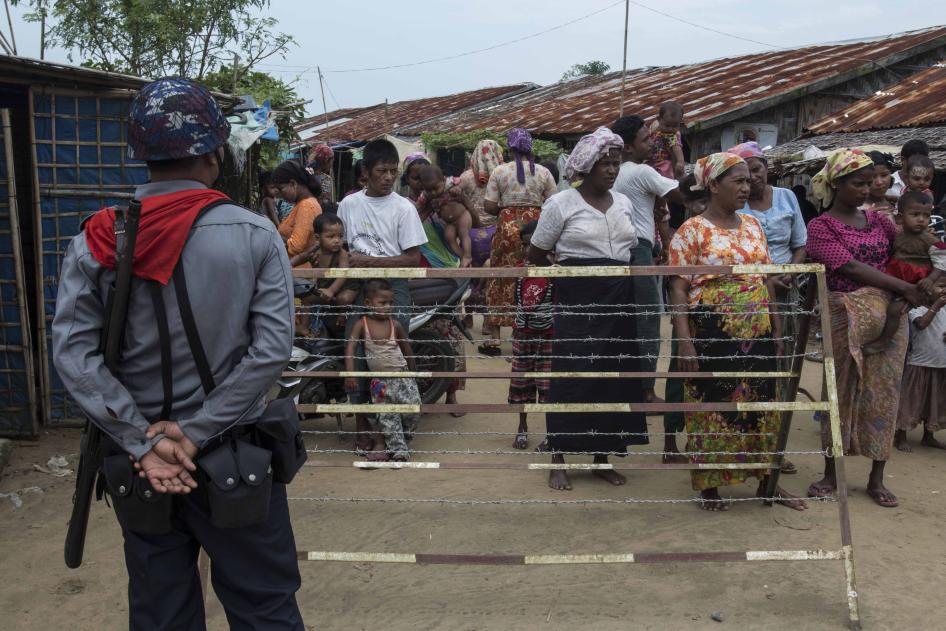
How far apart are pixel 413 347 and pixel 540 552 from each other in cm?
235

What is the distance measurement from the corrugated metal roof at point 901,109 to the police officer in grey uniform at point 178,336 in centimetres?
1083

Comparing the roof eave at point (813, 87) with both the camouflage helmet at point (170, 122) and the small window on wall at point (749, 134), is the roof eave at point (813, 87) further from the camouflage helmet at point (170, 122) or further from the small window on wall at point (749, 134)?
the camouflage helmet at point (170, 122)

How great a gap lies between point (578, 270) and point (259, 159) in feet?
20.7

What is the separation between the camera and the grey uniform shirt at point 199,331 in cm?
212

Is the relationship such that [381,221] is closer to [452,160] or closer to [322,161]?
[322,161]

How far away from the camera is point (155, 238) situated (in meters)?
2.09

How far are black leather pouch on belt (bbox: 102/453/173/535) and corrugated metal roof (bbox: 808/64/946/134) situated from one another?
1111 cm

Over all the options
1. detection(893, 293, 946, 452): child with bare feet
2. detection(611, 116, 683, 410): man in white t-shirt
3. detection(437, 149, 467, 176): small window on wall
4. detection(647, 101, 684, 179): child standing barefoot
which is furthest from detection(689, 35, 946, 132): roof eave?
detection(893, 293, 946, 452): child with bare feet

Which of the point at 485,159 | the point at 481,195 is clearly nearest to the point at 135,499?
the point at 485,159

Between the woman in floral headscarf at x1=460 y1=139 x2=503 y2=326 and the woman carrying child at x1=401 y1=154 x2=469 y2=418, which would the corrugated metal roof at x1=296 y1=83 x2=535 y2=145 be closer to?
the woman in floral headscarf at x1=460 y1=139 x2=503 y2=326

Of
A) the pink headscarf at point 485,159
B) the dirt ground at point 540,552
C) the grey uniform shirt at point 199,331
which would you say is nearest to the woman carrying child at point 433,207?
the pink headscarf at point 485,159

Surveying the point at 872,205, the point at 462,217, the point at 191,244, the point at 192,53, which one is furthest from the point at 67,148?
the point at 192,53

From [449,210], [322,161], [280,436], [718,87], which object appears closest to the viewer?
[280,436]

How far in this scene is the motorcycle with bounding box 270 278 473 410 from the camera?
537cm
